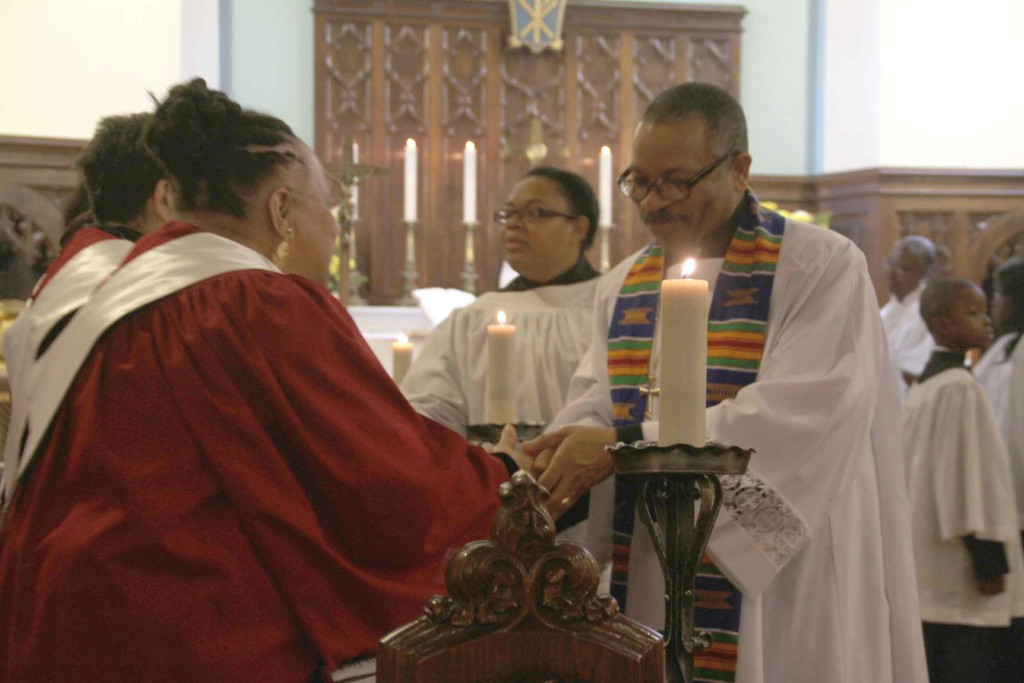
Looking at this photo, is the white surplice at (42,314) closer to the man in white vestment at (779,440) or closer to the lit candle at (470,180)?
the man in white vestment at (779,440)

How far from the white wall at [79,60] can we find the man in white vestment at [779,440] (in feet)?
17.8

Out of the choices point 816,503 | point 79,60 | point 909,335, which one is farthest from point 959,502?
point 79,60

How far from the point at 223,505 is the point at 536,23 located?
24.4 feet

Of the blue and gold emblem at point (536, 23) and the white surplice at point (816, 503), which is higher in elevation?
the blue and gold emblem at point (536, 23)

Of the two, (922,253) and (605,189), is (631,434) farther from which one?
(605,189)

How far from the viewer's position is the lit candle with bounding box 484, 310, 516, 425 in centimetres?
254

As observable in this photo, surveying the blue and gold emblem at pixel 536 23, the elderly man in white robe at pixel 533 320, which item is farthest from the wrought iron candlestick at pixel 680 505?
the blue and gold emblem at pixel 536 23

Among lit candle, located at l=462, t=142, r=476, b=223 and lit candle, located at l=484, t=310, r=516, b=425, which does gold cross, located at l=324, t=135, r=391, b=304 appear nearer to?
lit candle, located at l=462, t=142, r=476, b=223

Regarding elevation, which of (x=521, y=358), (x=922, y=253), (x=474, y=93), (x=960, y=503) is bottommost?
(x=960, y=503)

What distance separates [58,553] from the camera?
1.96 metres

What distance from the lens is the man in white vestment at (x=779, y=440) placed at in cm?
239

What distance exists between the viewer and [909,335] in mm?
6695

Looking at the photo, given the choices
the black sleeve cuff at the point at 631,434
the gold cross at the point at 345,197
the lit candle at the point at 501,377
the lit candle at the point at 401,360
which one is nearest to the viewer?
the black sleeve cuff at the point at 631,434

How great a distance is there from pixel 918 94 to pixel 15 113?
6.17m
